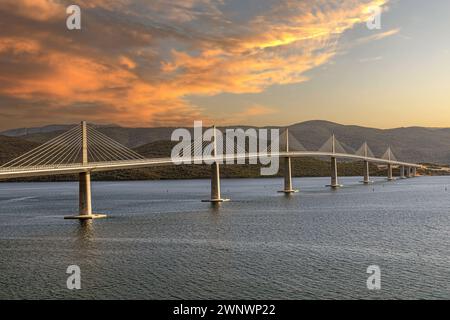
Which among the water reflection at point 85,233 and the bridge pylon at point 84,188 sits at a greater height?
the bridge pylon at point 84,188

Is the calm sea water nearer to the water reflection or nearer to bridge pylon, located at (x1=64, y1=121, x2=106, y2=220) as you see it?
the water reflection

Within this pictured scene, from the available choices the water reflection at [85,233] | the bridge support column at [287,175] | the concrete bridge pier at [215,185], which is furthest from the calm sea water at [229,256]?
the bridge support column at [287,175]

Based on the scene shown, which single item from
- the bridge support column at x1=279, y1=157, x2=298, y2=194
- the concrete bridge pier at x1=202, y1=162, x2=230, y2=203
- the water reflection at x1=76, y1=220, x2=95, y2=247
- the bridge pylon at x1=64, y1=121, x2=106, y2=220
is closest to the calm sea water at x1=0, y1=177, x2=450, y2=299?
the water reflection at x1=76, y1=220, x2=95, y2=247

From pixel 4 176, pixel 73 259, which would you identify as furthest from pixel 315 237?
pixel 4 176

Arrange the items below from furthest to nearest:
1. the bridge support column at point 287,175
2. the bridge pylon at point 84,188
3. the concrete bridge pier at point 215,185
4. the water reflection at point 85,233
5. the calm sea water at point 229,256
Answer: the bridge support column at point 287,175, the concrete bridge pier at point 215,185, the bridge pylon at point 84,188, the water reflection at point 85,233, the calm sea water at point 229,256

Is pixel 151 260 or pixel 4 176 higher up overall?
pixel 4 176

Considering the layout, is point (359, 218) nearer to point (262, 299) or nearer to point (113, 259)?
point (113, 259)

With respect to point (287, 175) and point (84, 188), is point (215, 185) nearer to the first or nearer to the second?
point (287, 175)

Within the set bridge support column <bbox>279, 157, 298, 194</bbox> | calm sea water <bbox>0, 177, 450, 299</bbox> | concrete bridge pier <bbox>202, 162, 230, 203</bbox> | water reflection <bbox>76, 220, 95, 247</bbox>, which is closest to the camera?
calm sea water <bbox>0, 177, 450, 299</bbox>

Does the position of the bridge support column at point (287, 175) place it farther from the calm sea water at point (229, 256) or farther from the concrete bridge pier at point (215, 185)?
the calm sea water at point (229, 256)
